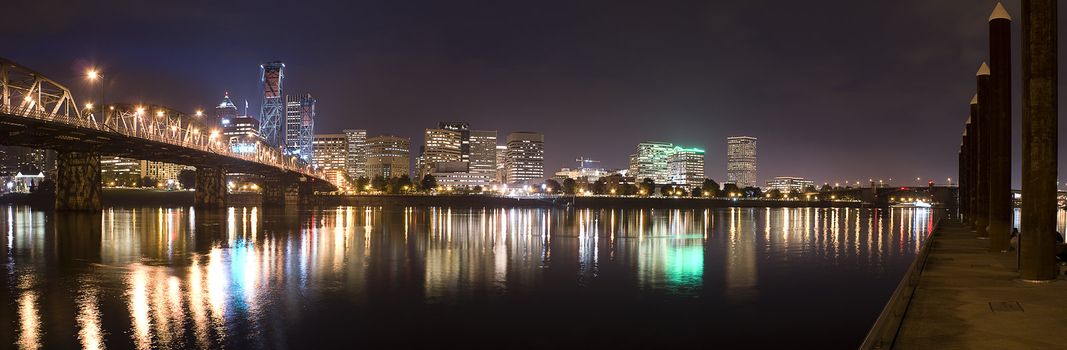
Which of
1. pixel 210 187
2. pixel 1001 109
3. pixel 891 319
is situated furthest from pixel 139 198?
pixel 891 319

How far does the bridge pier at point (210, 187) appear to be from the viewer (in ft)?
377

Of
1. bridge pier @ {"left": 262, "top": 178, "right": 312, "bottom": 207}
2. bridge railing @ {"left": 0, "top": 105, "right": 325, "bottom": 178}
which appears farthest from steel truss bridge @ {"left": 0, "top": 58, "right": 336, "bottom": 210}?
bridge pier @ {"left": 262, "top": 178, "right": 312, "bottom": 207}

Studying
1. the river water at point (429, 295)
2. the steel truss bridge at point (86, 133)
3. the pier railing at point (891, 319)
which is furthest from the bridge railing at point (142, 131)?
the pier railing at point (891, 319)

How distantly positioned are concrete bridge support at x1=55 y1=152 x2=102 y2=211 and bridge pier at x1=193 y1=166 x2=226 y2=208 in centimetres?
3358

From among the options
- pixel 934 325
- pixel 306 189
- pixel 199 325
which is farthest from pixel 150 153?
pixel 934 325

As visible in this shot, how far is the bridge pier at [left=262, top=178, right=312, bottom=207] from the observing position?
149875 mm

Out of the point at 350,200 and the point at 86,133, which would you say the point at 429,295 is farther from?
the point at 350,200

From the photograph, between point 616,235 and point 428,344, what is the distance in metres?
37.9

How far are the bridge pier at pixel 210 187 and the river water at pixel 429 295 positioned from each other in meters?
77.4

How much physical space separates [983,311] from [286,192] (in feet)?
511

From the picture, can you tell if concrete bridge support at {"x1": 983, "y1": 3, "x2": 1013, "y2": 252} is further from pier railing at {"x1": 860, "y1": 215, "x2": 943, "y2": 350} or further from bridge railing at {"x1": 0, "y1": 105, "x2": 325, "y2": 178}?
bridge railing at {"x1": 0, "y1": 105, "x2": 325, "y2": 178}

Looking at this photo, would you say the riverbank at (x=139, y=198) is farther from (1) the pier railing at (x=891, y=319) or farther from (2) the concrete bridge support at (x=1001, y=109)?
(1) the pier railing at (x=891, y=319)

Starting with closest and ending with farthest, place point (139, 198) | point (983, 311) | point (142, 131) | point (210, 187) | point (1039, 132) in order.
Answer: point (983, 311) → point (1039, 132) → point (142, 131) → point (210, 187) → point (139, 198)

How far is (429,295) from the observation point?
22.0 metres
